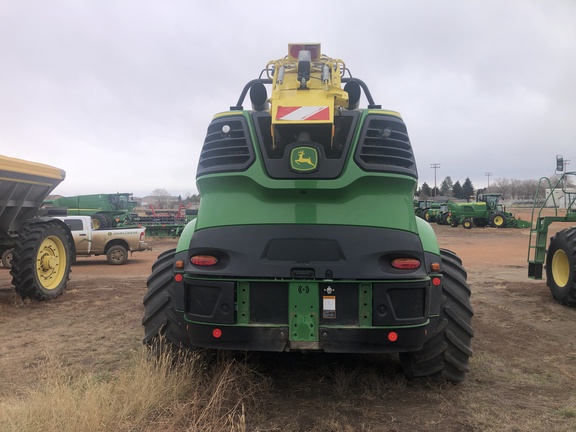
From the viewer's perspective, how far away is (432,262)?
376 cm

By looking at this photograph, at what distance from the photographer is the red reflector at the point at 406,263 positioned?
11.6 feet

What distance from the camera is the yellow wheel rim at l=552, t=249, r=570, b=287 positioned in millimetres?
8555

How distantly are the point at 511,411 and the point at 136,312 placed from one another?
5.84 metres

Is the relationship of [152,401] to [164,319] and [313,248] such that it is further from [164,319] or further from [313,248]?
[313,248]

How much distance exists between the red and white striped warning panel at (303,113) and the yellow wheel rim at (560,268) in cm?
679

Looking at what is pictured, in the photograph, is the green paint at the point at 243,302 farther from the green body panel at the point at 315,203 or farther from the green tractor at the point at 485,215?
the green tractor at the point at 485,215

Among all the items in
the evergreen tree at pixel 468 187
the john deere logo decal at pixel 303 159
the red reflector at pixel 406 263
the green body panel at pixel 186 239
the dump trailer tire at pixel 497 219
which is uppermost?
the evergreen tree at pixel 468 187

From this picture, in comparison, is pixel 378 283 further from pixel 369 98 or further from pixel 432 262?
pixel 369 98

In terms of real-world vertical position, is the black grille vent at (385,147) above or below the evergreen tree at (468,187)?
below

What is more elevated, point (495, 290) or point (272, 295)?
point (272, 295)

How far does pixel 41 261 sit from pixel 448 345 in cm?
766

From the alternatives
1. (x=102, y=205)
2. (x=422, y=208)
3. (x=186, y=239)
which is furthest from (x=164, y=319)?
(x=422, y=208)

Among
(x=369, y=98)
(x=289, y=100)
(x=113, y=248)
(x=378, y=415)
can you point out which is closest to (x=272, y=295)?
(x=378, y=415)

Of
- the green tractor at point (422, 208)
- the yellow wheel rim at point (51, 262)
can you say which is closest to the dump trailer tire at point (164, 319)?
the yellow wheel rim at point (51, 262)
